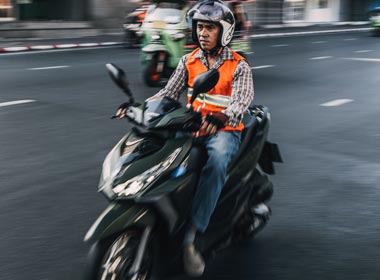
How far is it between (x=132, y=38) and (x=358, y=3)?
114ft

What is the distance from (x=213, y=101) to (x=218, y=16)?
20.2 inches

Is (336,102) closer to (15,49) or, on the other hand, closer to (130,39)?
(15,49)

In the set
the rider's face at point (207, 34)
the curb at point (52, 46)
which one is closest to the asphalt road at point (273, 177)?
the rider's face at point (207, 34)

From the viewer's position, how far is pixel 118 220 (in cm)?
318

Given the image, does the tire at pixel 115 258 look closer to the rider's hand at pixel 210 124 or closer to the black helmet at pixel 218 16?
the rider's hand at pixel 210 124

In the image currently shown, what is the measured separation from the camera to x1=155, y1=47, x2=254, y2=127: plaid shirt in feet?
12.6

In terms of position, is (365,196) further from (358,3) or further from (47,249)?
(358,3)

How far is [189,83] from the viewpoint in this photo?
4.14 meters

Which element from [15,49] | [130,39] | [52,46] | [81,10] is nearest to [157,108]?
[15,49]

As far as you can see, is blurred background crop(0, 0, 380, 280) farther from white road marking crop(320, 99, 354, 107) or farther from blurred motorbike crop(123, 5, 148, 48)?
blurred motorbike crop(123, 5, 148, 48)

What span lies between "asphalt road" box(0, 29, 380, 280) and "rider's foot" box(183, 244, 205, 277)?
1.12 feet

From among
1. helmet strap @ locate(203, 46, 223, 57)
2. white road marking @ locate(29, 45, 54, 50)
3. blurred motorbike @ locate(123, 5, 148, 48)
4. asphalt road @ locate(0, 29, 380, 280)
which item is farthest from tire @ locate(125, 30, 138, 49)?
helmet strap @ locate(203, 46, 223, 57)

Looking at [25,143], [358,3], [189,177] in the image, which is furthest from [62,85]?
[358,3]

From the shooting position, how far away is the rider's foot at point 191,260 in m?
3.58
